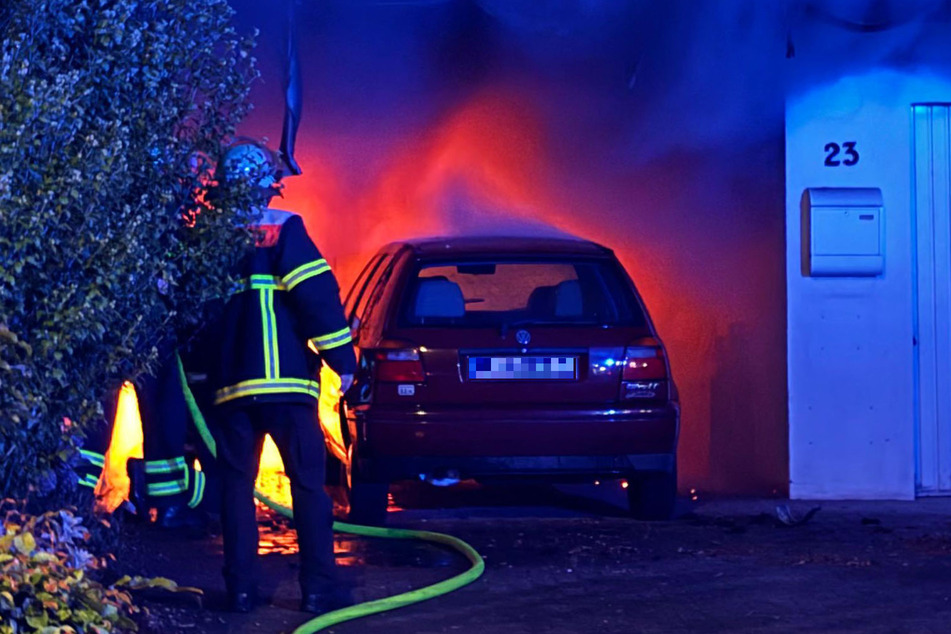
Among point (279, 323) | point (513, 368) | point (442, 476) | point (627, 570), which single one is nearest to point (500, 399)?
point (513, 368)

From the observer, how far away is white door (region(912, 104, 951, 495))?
937 centimetres

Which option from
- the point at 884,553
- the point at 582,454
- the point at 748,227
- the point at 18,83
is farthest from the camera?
the point at 748,227

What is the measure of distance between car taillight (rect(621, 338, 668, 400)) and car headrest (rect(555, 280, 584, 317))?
0.43 meters

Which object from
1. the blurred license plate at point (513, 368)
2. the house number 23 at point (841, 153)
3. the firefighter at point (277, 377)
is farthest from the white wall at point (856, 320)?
the firefighter at point (277, 377)

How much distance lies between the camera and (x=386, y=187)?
11758 mm

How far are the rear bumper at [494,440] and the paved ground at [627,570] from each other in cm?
39

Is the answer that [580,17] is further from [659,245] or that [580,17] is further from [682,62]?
[659,245]

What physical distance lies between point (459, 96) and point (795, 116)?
3.19 metres

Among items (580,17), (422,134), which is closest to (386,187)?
(422,134)

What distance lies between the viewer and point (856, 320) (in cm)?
927

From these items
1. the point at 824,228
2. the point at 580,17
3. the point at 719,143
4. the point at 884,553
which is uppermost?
the point at 580,17

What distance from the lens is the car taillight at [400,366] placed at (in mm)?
7906

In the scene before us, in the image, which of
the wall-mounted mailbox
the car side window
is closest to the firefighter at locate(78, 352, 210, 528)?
the car side window

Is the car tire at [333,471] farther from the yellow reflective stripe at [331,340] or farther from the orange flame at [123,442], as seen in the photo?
the yellow reflective stripe at [331,340]
